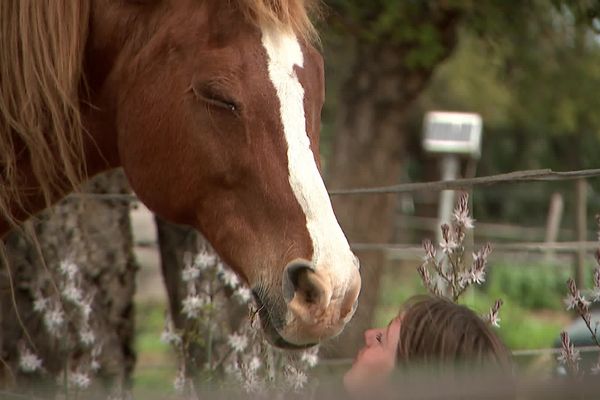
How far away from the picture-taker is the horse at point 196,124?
2.34 m

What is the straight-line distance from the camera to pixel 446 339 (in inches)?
81.7

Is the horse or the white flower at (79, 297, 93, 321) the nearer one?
the horse

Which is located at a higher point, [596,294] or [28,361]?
[596,294]

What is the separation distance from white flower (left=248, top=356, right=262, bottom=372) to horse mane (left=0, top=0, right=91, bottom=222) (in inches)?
42.4

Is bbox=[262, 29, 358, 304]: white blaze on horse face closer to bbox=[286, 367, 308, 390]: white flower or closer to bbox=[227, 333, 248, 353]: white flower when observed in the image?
bbox=[286, 367, 308, 390]: white flower

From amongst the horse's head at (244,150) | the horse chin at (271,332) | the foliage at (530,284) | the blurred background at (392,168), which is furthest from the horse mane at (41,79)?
the foliage at (530,284)

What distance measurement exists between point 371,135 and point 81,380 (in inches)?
161

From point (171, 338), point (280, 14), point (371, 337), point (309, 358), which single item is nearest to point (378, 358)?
point (371, 337)

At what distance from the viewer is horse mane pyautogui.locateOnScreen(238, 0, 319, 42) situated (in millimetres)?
2500

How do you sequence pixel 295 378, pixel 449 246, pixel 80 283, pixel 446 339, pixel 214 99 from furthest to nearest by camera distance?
pixel 80 283
pixel 295 378
pixel 449 246
pixel 214 99
pixel 446 339

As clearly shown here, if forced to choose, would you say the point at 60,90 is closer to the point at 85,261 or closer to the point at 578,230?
the point at 85,261

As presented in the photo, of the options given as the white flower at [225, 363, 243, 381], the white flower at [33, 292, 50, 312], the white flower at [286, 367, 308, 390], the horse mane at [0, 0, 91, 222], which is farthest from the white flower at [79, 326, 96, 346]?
the horse mane at [0, 0, 91, 222]

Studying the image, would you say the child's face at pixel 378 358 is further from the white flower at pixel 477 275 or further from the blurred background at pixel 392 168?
the white flower at pixel 477 275

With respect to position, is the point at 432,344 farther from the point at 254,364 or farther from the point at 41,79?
the point at 254,364
